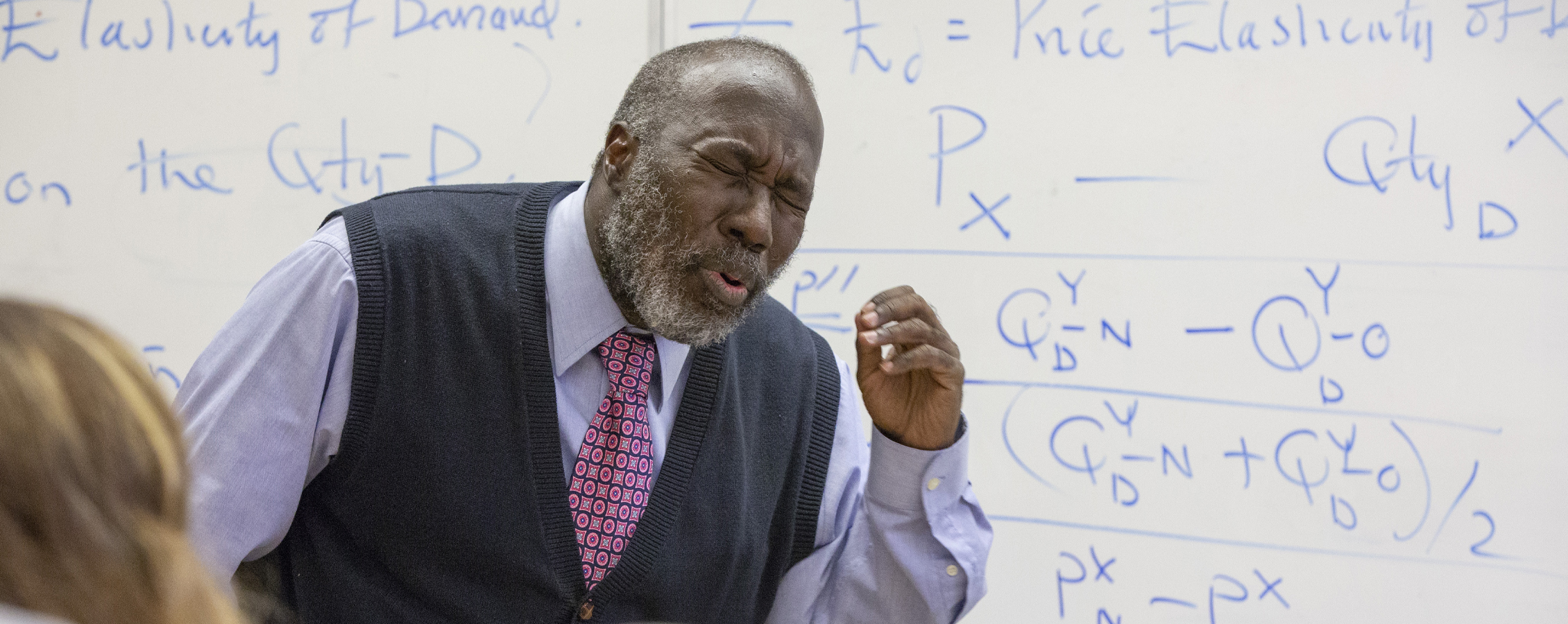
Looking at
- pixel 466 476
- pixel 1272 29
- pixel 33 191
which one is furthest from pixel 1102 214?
pixel 33 191

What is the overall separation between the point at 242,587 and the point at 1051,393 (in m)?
1.15

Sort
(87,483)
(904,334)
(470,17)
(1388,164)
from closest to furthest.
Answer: (87,483), (904,334), (1388,164), (470,17)

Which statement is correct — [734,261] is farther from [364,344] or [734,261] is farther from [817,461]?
[364,344]

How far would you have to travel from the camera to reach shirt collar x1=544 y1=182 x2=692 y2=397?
4.29 feet

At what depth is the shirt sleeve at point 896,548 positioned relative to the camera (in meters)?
1.32

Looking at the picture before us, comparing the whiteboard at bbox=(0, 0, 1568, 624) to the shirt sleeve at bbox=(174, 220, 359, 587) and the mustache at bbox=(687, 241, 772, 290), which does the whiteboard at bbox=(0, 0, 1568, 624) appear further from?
the shirt sleeve at bbox=(174, 220, 359, 587)

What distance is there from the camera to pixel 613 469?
1280mm

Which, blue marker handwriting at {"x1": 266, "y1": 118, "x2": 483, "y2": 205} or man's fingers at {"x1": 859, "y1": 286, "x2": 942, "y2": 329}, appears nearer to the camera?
man's fingers at {"x1": 859, "y1": 286, "x2": 942, "y2": 329}

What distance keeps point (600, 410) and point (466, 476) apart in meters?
0.16

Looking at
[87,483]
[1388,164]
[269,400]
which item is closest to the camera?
[87,483]

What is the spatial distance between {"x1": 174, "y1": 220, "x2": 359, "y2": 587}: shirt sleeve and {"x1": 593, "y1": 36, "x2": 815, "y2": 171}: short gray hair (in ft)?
1.22

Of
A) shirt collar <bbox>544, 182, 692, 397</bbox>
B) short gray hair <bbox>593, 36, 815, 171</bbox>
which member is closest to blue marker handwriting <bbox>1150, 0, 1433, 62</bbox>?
short gray hair <bbox>593, 36, 815, 171</bbox>

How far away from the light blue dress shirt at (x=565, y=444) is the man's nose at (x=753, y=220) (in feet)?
0.51

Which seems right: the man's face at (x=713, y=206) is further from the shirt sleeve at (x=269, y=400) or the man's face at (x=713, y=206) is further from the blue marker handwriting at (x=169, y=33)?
the blue marker handwriting at (x=169, y=33)
